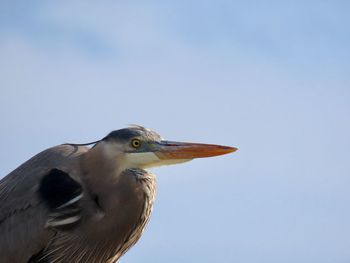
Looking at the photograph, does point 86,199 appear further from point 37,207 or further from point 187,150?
point 187,150

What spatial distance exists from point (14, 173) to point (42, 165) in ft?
0.98

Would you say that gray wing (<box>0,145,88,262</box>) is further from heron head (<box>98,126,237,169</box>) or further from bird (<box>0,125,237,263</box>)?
heron head (<box>98,126,237,169</box>)

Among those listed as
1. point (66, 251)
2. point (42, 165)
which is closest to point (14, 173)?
point (42, 165)

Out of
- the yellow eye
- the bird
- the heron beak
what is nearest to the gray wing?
the bird

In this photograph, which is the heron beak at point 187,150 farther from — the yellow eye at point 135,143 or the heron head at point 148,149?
the yellow eye at point 135,143

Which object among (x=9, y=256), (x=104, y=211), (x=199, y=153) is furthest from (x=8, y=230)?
(x=199, y=153)

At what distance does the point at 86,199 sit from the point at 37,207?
40cm

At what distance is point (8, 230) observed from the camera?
7828 millimetres

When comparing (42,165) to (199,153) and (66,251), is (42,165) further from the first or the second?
(199,153)

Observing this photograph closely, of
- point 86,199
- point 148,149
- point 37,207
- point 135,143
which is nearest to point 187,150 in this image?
point 148,149

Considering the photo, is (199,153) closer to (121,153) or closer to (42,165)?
(121,153)

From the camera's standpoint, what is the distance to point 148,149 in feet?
25.4

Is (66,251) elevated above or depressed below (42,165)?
below

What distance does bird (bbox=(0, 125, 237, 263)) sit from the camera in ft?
25.5
